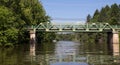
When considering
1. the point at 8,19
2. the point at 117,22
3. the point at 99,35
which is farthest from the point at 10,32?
the point at 99,35

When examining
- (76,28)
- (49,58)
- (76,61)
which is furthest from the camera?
(76,28)

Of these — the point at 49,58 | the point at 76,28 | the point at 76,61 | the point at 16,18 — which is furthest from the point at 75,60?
the point at 76,28

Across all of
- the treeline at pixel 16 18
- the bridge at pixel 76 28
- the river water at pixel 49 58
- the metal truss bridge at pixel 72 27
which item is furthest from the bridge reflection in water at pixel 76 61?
the metal truss bridge at pixel 72 27

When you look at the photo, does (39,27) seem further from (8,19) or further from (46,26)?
(8,19)

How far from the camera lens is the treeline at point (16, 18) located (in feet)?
259

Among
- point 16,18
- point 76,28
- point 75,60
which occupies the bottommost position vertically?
point 75,60

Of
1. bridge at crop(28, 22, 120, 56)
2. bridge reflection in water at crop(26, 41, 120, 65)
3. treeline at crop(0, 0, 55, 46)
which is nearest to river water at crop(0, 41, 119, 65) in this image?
bridge reflection in water at crop(26, 41, 120, 65)

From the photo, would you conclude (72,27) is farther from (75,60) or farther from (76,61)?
(76,61)

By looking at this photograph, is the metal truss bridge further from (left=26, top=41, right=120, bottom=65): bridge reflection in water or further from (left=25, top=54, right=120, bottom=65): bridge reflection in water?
(left=25, top=54, right=120, bottom=65): bridge reflection in water

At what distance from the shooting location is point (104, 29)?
123 metres

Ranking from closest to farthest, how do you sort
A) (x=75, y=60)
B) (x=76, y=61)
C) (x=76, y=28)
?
(x=76, y=61)
(x=75, y=60)
(x=76, y=28)

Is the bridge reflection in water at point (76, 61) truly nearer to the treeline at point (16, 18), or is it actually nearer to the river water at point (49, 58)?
the river water at point (49, 58)

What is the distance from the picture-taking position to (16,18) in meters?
89.1

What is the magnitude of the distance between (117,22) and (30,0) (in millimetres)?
56008
